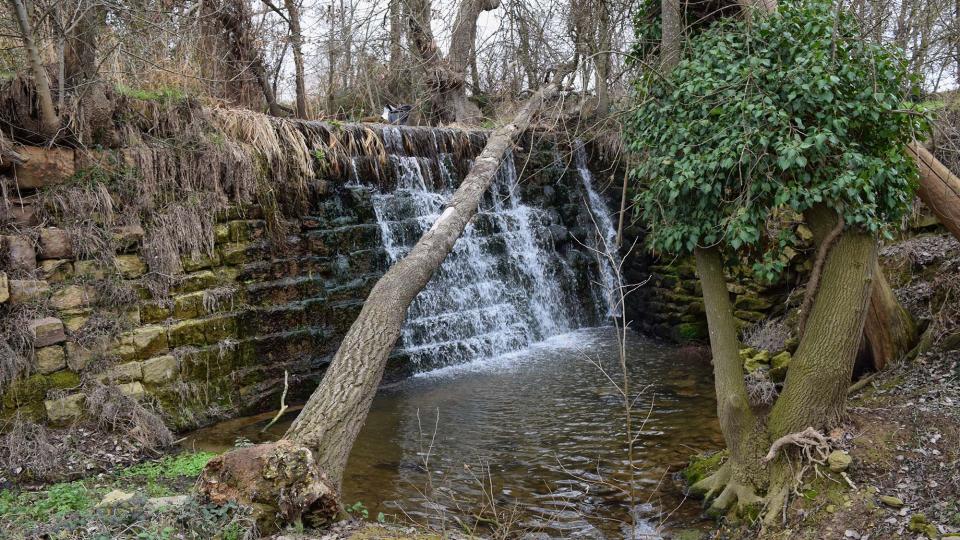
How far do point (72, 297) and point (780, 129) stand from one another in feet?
17.2

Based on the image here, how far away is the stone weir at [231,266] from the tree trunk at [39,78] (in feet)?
0.70

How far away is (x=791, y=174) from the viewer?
4.27 meters

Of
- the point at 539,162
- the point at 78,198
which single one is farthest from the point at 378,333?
the point at 539,162

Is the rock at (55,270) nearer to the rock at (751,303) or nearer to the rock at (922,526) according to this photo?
the rock at (922,526)

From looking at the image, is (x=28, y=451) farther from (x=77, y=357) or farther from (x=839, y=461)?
(x=839, y=461)

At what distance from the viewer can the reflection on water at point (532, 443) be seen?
14.6 ft

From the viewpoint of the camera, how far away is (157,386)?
572cm

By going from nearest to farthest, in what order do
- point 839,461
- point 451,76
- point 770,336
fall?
point 839,461 < point 770,336 < point 451,76

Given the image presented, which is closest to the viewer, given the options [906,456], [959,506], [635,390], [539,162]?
[959,506]

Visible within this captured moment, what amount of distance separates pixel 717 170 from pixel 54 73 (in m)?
5.27

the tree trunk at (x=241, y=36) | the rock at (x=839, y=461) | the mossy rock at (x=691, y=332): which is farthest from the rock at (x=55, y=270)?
the mossy rock at (x=691, y=332)

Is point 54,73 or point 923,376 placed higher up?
point 54,73

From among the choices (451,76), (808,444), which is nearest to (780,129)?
(808,444)

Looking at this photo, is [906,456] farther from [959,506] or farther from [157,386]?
[157,386]
